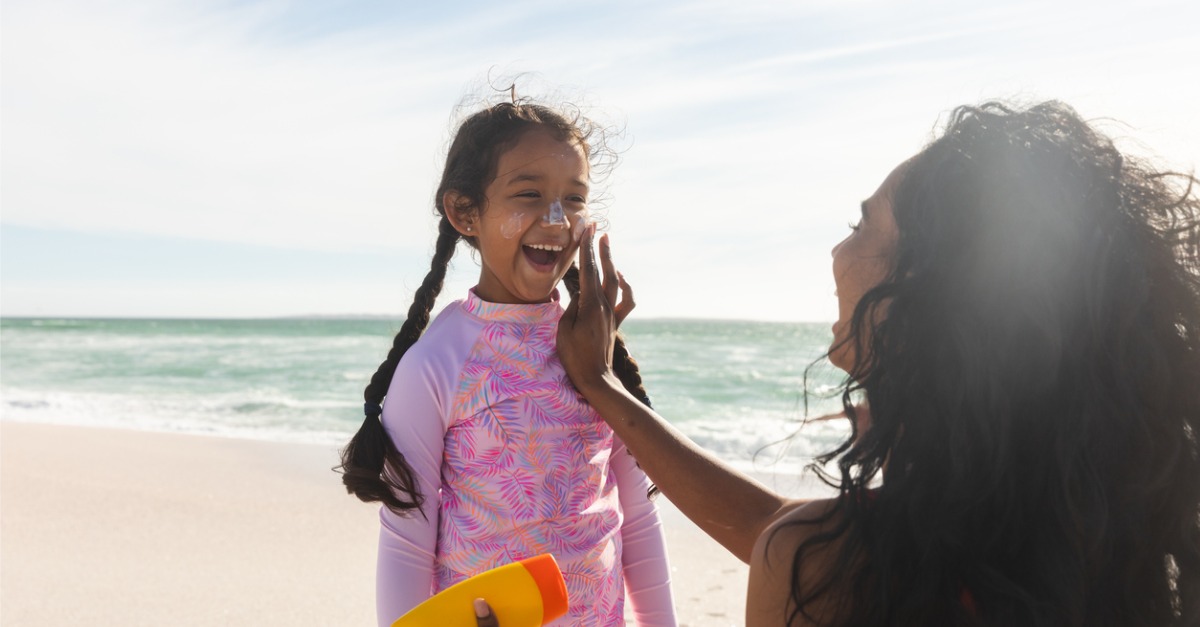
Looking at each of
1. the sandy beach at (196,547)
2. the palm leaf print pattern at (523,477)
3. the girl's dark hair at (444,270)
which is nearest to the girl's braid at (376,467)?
the girl's dark hair at (444,270)

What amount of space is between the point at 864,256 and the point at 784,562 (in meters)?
0.54

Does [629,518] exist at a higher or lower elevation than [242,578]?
higher

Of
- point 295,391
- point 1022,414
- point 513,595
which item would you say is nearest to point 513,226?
point 513,595

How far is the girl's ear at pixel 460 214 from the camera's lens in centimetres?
240

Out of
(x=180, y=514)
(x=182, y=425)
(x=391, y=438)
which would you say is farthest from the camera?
(x=182, y=425)

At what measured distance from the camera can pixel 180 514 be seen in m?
6.73

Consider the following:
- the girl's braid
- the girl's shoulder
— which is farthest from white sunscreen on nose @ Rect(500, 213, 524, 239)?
the girl's braid

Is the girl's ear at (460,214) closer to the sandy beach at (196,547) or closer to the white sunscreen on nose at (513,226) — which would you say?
the white sunscreen on nose at (513,226)

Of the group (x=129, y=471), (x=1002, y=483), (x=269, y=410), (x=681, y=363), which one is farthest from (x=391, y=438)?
(x=681, y=363)

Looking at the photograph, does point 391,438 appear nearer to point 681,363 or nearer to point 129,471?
point 129,471

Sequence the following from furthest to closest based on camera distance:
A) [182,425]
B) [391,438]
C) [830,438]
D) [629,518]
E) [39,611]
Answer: [182,425] < [830,438] < [39,611] < [629,518] < [391,438]

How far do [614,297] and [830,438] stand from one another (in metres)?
9.74

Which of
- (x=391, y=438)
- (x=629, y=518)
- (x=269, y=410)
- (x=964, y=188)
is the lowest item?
(x=269, y=410)

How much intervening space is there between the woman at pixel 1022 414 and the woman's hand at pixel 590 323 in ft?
2.65
